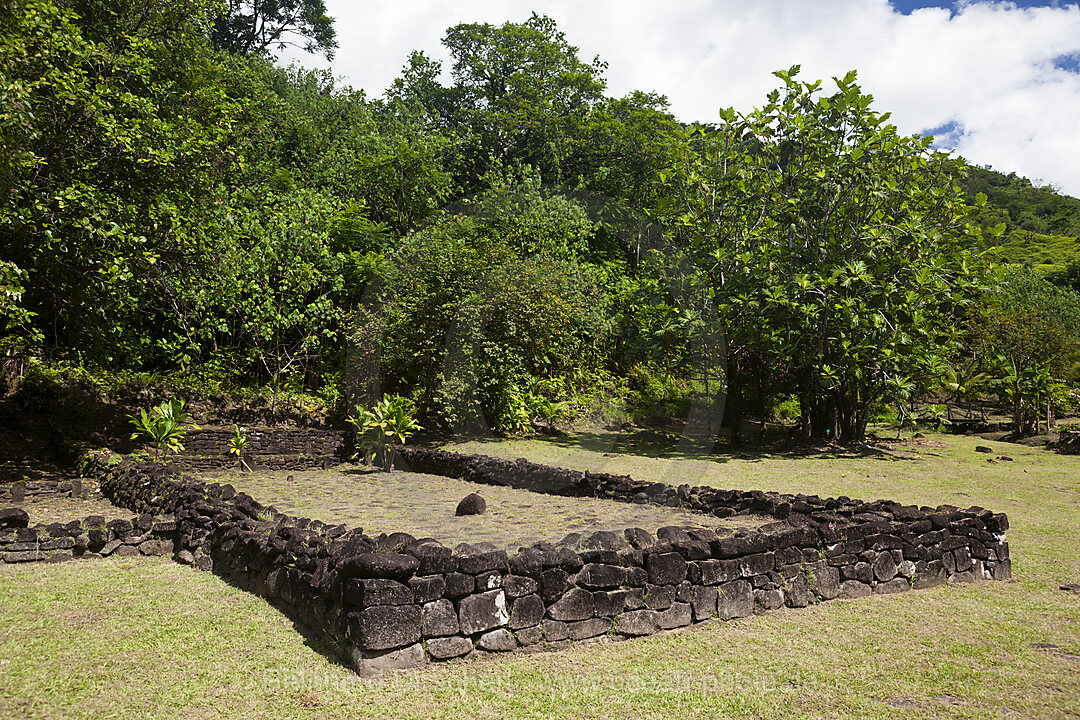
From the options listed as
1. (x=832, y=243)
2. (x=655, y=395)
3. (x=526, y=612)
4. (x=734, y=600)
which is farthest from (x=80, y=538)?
(x=655, y=395)

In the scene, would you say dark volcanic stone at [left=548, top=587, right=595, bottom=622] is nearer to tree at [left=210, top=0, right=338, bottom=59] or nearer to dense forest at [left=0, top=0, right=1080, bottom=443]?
dense forest at [left=0, top=0, right=1080, bottom=443]

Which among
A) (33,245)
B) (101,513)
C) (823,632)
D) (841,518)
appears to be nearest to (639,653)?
(823,632)

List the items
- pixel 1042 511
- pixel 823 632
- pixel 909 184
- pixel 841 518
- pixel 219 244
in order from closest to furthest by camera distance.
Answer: pixel 823 632 < pixel 841 518 < pixel 1042 511 < pixel 219 244 < pixel 909 184

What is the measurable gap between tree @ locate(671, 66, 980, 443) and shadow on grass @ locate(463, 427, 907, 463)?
121 centimetres

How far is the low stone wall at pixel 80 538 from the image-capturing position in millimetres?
6922

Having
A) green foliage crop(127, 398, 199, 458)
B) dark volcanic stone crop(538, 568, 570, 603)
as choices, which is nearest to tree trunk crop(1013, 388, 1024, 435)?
dark volcanic stone crop(538, 568, 570, 603)

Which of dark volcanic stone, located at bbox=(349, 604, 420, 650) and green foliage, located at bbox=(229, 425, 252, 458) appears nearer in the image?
dark volcanic stone, located at bbox=(349, 604, 420, 650)

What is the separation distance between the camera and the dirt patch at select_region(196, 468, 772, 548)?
7.58 metres

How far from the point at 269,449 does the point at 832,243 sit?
41.5 feet

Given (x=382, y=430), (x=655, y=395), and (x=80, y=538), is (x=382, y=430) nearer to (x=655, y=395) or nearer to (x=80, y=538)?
(x=80, y=538)

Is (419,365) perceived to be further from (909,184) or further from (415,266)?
(909,184)

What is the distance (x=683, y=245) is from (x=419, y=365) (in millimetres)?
7112

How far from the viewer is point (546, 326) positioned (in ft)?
55.0

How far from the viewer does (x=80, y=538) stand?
7.16 meters
